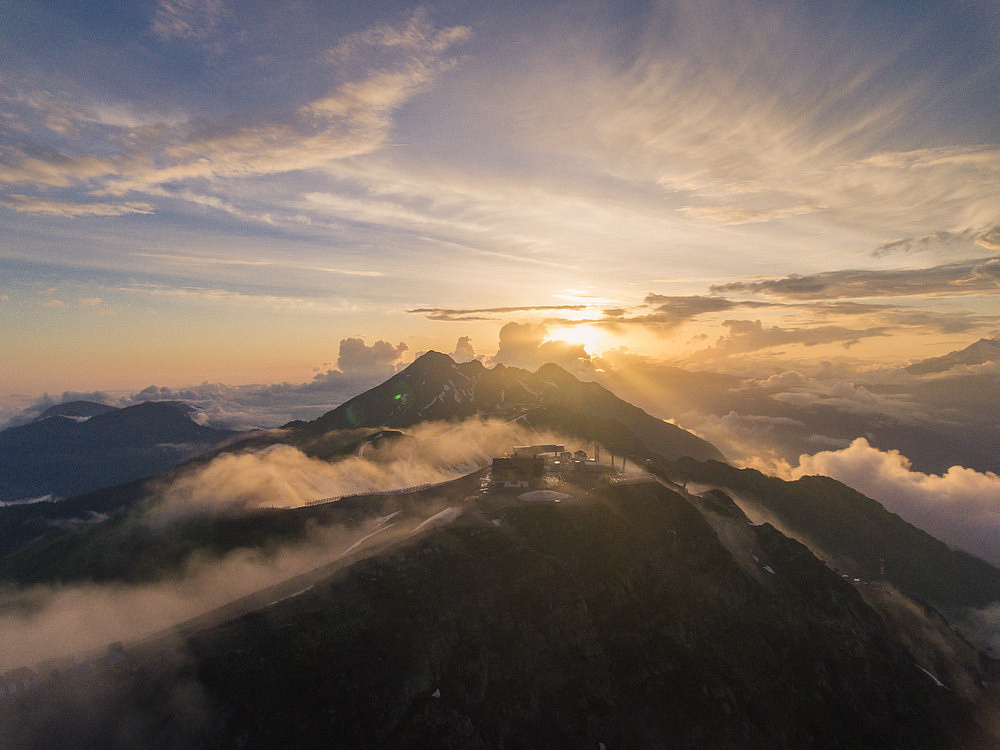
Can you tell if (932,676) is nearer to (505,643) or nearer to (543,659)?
(543,659)

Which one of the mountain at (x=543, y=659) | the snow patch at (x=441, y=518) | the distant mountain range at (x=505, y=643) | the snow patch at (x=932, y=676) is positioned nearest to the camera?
the mountain at (x=543, y=659)

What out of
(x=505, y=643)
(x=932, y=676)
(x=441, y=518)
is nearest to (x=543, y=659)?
(x=505, y=643)

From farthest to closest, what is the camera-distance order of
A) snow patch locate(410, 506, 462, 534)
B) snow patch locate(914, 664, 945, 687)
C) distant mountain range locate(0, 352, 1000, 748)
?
1. snow patch locate(914, 664, 945, 687)
2. snow patch locate(410, 506, 462, 534)
3. distant mountain range locate(0, 352, 1000, 748)

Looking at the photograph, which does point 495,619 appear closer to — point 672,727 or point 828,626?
point 672,727

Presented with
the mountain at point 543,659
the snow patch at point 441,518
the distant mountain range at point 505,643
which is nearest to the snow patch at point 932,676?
the mountain at point 543,659

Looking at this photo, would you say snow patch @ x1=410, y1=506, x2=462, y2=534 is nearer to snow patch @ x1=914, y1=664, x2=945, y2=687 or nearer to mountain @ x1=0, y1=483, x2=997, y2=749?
mountain @ x1=0, y1=483, x2=997, y2=749

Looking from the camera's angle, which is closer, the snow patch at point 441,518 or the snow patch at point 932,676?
the snow patch at point 441,518

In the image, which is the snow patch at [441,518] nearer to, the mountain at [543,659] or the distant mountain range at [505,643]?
the distant mountain range at [505,643]

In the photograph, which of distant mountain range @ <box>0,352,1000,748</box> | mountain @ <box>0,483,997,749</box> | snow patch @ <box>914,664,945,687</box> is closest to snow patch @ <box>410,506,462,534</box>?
distant mountain range @ <box>0,352,1000,748</box>

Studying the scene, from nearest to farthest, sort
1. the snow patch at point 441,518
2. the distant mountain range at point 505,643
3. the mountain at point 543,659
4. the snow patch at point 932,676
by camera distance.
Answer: the mountain at point 543,659 < the distant mountain range at point 505,643 < the snow patch at point 441,518 < the snow patch at point 932,676
